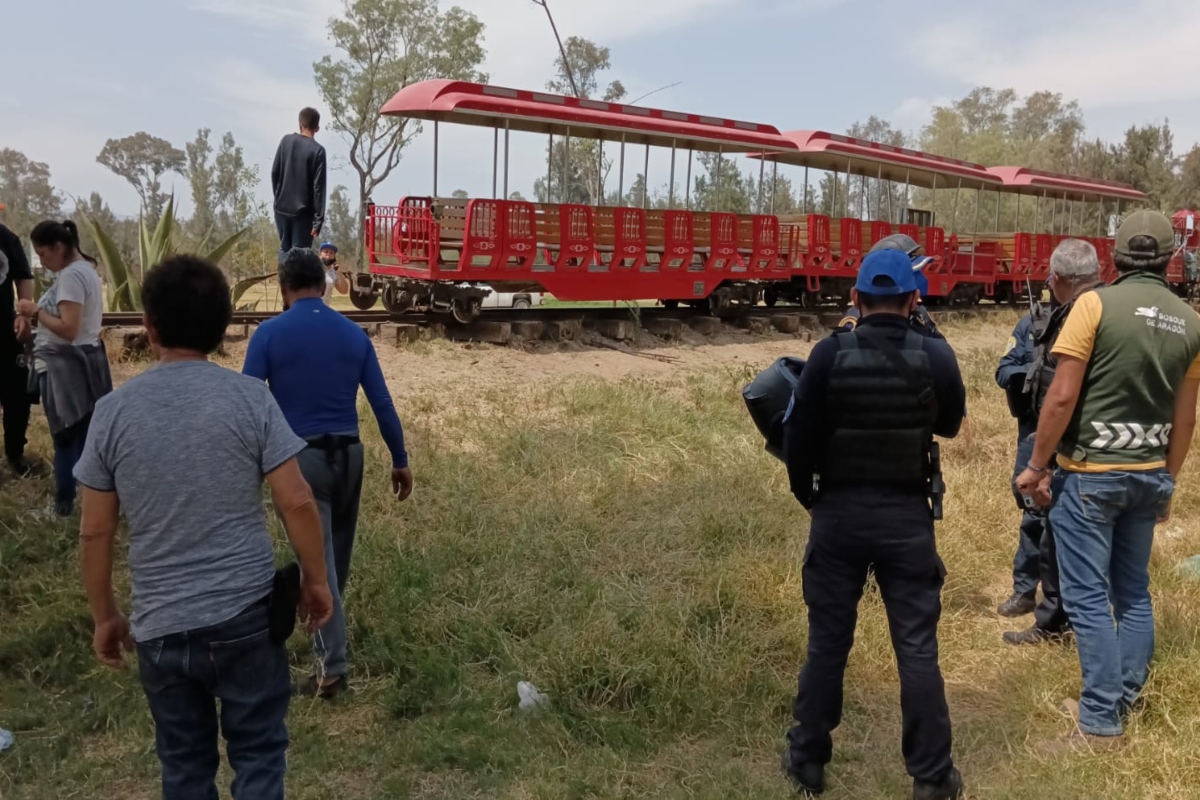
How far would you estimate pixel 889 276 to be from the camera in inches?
116

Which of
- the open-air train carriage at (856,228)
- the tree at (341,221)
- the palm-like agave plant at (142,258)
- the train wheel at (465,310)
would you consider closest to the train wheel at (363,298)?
the train wheel at (465,310)

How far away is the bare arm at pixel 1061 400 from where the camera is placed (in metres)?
3.24

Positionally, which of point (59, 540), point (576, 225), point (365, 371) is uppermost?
point (576, 225)

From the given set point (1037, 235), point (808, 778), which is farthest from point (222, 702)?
point (1037, 235)

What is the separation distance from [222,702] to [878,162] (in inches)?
635

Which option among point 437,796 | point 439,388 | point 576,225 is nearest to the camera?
point 437,796

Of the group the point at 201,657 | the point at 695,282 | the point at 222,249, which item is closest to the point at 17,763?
the point at 201,657

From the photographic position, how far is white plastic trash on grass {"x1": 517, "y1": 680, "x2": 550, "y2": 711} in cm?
373

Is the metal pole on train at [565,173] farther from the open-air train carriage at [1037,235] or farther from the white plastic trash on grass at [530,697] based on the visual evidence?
the open-air train carriage at [1037,235]

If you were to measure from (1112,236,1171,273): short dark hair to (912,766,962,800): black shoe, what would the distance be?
71.5 inches

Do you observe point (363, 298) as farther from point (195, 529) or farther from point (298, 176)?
point (195, 529)

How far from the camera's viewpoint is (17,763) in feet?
11.4

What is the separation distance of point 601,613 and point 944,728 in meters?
1.66

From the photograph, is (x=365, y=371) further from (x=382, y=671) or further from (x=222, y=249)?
(x=222, y=249)
